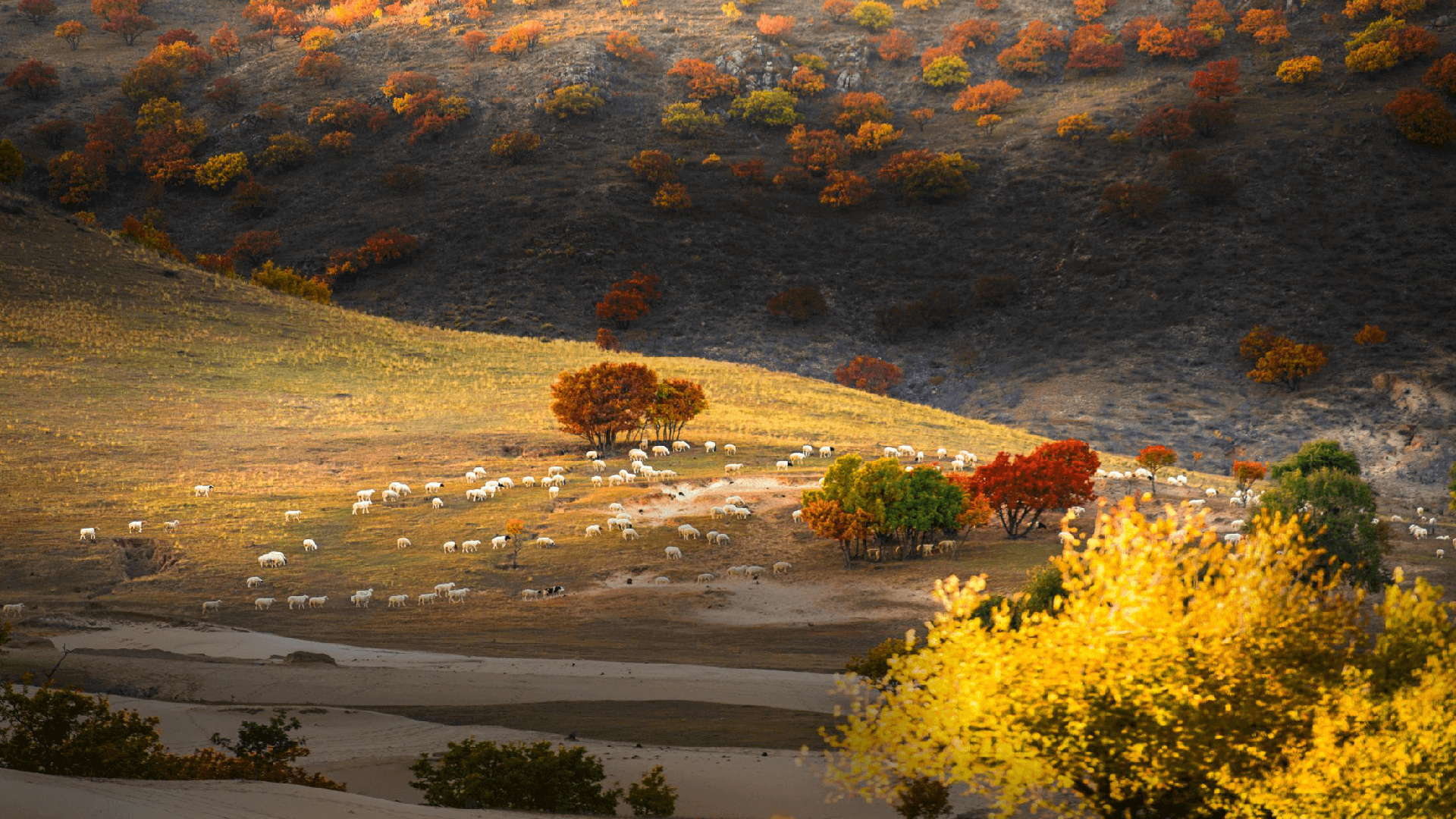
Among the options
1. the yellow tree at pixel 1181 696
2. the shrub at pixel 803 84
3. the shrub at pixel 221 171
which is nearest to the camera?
the yellow tree at pixel 1181 696

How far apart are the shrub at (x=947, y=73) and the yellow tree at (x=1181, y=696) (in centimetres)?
12624

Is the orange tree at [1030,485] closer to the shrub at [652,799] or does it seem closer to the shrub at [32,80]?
the shrub at [652,799]

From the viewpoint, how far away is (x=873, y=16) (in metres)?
142

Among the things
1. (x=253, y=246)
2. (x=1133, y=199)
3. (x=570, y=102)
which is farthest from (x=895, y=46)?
(x=253, y=246)

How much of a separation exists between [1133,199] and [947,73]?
3866cm

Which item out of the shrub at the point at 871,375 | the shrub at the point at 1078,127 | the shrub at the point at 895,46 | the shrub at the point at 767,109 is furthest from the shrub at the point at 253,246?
the shrub at the point at 1078,127

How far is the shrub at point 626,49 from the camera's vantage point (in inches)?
5187

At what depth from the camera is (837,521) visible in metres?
31.2

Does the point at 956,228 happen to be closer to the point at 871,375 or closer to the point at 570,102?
the point at 871,375

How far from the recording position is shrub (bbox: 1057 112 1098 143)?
111m

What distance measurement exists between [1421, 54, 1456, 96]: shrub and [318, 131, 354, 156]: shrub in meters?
121

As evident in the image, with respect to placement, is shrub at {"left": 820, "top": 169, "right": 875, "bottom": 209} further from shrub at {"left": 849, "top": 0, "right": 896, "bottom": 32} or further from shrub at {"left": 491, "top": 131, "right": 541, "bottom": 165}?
shrub at {"left": 849, "top": 0, "right": 896, "bottom": 32}

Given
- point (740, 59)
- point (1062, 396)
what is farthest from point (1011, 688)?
point (740, 59)

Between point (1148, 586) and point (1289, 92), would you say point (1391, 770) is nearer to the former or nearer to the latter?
point (1148, 586)
